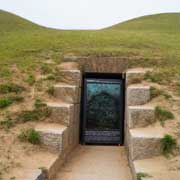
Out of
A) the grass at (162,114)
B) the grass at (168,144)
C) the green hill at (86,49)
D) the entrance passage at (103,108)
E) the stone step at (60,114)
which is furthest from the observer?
the entrance passage at (103,108)

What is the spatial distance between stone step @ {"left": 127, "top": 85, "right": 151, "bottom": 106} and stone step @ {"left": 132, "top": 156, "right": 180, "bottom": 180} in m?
1.77

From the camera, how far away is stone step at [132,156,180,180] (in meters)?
5.43

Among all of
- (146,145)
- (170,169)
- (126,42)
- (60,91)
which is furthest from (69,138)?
(126,42)

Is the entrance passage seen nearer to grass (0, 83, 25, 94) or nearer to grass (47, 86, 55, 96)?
grass (47, 86, 55, 96)

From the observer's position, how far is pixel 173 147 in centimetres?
632

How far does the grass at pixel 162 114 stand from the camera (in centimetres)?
711

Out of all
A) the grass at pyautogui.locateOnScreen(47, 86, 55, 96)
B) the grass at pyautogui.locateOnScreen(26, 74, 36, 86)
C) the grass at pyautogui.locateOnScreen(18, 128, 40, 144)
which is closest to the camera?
the grass at pyautogui.locateOnScreen(18, 128, 40, 144)

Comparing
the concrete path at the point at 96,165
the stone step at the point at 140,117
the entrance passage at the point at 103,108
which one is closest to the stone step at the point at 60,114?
the concrete path at the point at 96,165

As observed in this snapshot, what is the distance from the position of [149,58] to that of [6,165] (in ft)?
17.4

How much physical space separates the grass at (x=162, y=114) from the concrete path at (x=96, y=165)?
1.01m

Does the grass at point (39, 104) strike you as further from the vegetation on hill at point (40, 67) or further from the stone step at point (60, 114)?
the stone step at point (60, 114)

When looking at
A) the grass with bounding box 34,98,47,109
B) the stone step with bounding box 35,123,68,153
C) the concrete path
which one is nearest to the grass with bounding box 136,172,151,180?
the concrete path

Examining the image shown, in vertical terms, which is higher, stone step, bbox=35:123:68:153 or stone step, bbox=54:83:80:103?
stone step, bbox=54:83:80:103

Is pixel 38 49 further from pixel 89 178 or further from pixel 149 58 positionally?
pixel 89 178
